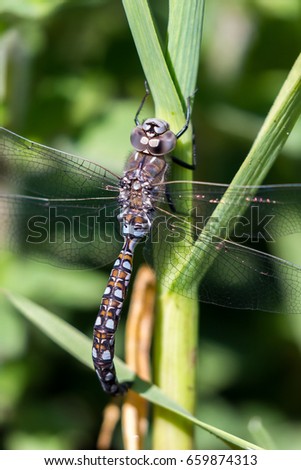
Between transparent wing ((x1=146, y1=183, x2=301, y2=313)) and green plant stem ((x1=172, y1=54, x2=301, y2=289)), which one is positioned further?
transparent wing ((x1=146, y1=183, x2=301, y2=313))

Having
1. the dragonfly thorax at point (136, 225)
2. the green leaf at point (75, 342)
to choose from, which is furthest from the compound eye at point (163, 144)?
the green leaf at point (75, 342)

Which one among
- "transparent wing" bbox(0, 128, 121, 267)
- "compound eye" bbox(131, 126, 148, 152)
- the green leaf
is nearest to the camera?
the green leaf

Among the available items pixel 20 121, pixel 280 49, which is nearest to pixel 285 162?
pixel 280 49

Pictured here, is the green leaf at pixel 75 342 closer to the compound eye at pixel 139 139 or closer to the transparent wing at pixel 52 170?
the transparent wing at pixel 52 170

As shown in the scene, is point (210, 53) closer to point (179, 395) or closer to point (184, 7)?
point (184, 7)

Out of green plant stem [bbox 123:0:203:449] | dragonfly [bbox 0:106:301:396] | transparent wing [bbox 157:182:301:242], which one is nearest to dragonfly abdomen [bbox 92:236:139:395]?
dragonfly [bbox 0:106:301:396]

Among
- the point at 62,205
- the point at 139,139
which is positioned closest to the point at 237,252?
the point at 139,139

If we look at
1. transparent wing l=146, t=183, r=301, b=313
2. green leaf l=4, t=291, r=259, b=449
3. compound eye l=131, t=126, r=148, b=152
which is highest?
compound eye l=131, t=126, r=148, b=152

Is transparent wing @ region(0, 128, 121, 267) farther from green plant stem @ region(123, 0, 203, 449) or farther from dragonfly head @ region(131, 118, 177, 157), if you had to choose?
green plant stem @ region(123, 0, 203, 449)
